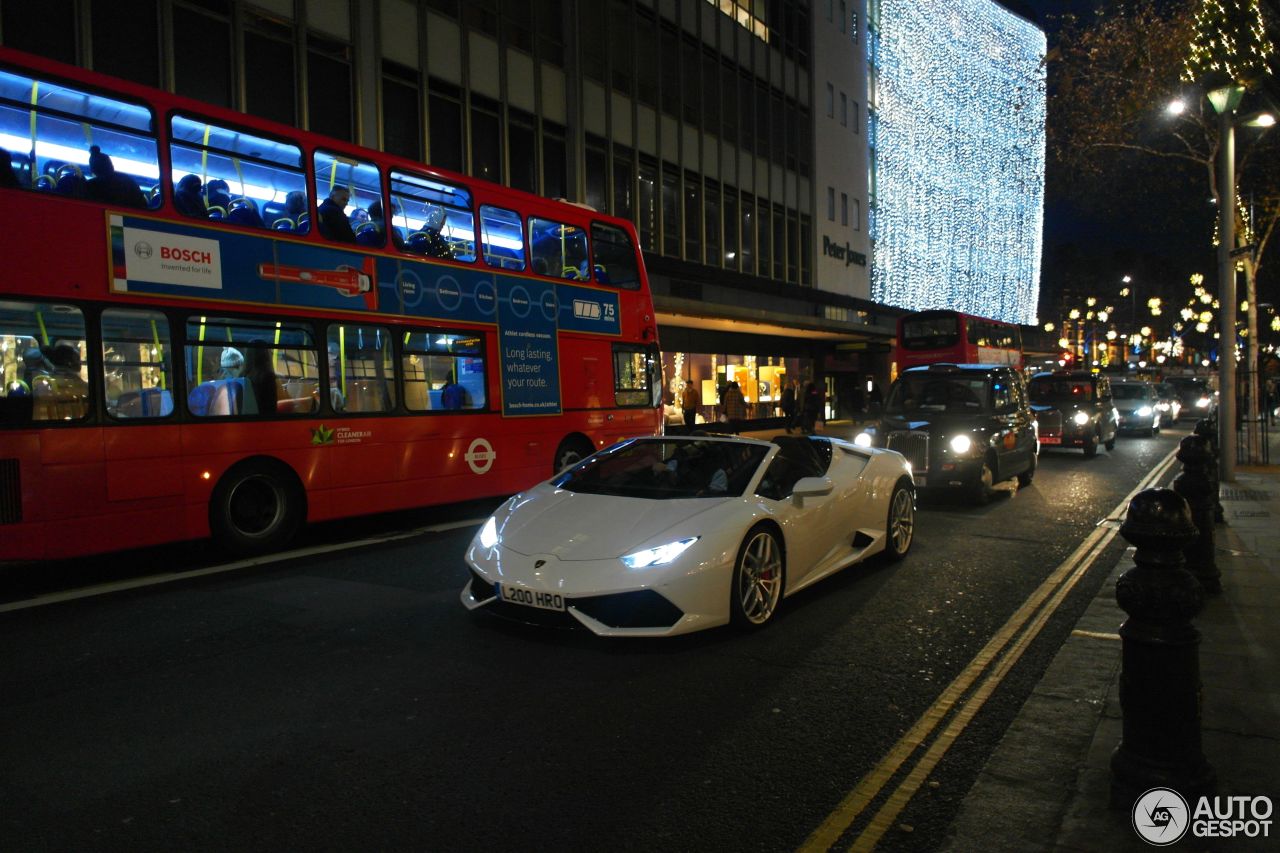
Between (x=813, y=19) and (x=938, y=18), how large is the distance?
1305 cm

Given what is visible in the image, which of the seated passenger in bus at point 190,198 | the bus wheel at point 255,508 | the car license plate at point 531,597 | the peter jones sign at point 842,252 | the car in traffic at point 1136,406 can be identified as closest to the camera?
the car license plate at point 531,597

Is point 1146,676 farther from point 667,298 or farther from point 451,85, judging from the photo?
point 667,298

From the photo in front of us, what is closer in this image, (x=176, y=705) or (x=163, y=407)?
(x=176, y=705)

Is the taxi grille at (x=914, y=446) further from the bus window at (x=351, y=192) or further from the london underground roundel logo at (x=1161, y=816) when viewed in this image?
the london underground roundel logo at (x=1161, y=816)

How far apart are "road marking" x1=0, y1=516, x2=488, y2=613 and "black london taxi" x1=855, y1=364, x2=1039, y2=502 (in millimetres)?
5760

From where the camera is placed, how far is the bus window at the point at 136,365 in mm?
7500

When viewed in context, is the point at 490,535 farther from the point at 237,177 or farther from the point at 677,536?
the point at 237,177

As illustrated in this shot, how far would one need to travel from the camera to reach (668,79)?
91.5ft

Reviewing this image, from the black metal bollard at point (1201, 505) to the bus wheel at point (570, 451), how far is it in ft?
25.3

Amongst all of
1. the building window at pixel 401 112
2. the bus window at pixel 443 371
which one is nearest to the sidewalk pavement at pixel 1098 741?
the bus window at pixel 443 371

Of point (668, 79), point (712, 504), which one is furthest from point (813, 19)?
point (712, 504)

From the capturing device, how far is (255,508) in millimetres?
8633

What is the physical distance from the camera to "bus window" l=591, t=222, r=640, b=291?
12922 millimetres

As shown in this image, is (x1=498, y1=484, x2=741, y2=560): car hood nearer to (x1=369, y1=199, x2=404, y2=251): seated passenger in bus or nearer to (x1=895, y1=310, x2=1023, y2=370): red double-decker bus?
(x1=369, y1=199, x2=404, y2=251): seated passenger in bus
